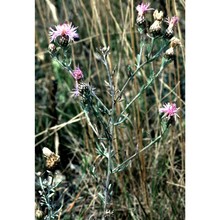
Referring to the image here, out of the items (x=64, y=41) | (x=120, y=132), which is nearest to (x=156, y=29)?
(x=64, y=41)

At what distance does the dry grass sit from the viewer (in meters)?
1.55

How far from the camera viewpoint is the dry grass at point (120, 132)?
1.55 meters

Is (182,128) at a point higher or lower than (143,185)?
higher

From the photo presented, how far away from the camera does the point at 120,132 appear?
64.0 inches

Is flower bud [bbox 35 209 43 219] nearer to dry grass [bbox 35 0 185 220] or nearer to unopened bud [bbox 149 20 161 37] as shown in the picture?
dry grass [bbox 35 0 185 220]

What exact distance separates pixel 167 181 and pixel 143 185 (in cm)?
7

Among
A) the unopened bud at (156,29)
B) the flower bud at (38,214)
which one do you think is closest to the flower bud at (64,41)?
the unopened bud at (156,29)
